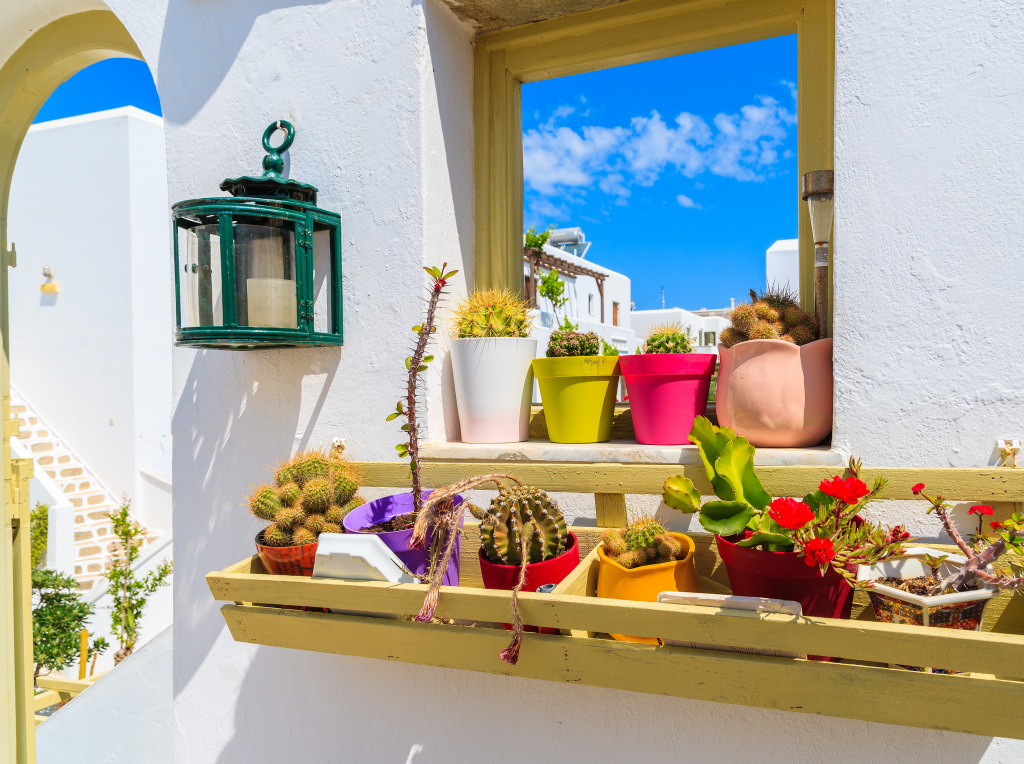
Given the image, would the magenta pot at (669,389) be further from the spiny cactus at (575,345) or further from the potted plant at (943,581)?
the potted plant at (943,581)

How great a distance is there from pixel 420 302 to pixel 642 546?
68 centimetres

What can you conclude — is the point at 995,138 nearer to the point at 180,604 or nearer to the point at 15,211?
the point at 180,604

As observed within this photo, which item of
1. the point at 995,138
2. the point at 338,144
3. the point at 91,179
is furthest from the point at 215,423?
the point at 91,179

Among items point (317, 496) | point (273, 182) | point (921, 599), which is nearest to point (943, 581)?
point (921, 599)

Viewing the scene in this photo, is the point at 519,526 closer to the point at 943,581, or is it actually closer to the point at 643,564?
the point at 643,564

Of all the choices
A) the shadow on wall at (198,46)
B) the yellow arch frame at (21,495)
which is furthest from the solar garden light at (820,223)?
the yellow arch frame at (21,495)

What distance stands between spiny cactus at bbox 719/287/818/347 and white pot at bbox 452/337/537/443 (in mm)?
401

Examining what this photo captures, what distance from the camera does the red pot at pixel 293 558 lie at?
3.83 feet

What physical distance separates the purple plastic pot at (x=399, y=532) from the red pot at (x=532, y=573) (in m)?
0.08

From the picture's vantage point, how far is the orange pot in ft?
3.33

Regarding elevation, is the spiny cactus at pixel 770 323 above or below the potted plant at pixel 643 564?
above

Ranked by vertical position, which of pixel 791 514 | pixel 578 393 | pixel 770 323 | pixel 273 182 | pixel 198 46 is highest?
pixel 198 46

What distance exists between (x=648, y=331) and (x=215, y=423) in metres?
1.04

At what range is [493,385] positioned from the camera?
1.35 meters
